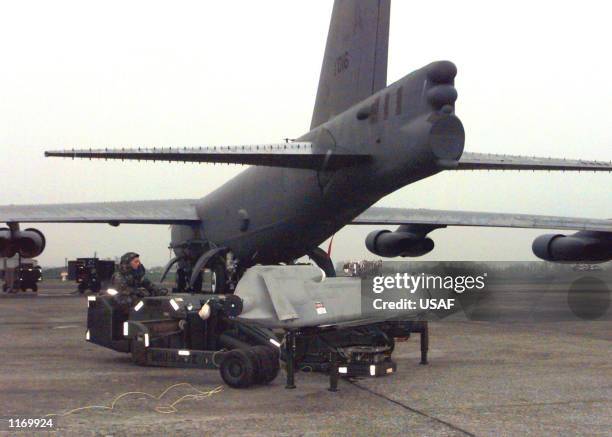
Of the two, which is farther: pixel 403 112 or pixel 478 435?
pixel 403 112

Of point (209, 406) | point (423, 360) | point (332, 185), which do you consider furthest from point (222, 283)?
point (209, 406)

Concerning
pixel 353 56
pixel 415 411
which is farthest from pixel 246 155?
pixel 415 411

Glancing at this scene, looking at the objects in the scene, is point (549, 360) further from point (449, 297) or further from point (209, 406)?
point (209, 406)

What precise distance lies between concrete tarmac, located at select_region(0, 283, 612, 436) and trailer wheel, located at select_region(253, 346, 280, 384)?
14 cm

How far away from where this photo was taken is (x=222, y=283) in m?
21.4

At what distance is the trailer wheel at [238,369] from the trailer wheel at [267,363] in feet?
0.60

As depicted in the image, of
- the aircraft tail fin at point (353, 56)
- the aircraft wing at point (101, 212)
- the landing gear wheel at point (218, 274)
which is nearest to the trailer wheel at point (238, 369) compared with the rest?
the aircraft tail fin at point (353, 56)

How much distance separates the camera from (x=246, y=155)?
45.8 ft

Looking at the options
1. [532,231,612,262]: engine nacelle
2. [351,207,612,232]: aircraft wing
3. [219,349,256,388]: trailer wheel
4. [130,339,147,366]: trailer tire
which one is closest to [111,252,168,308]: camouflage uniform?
[130,339,147,366]: trailer tire

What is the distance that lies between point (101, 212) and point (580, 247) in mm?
17234

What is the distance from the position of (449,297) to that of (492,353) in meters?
2.88

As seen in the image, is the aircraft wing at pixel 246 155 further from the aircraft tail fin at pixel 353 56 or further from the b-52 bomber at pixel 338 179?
the aircraft tail fin at pixel 353 56

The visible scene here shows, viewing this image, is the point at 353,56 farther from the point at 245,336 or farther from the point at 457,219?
the point at 457,219

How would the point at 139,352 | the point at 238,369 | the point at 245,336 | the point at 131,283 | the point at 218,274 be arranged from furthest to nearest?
the point at 218,274 < the point at 131,283 < the point at 139,352 < the point at 245,336 < the point at 238,369
